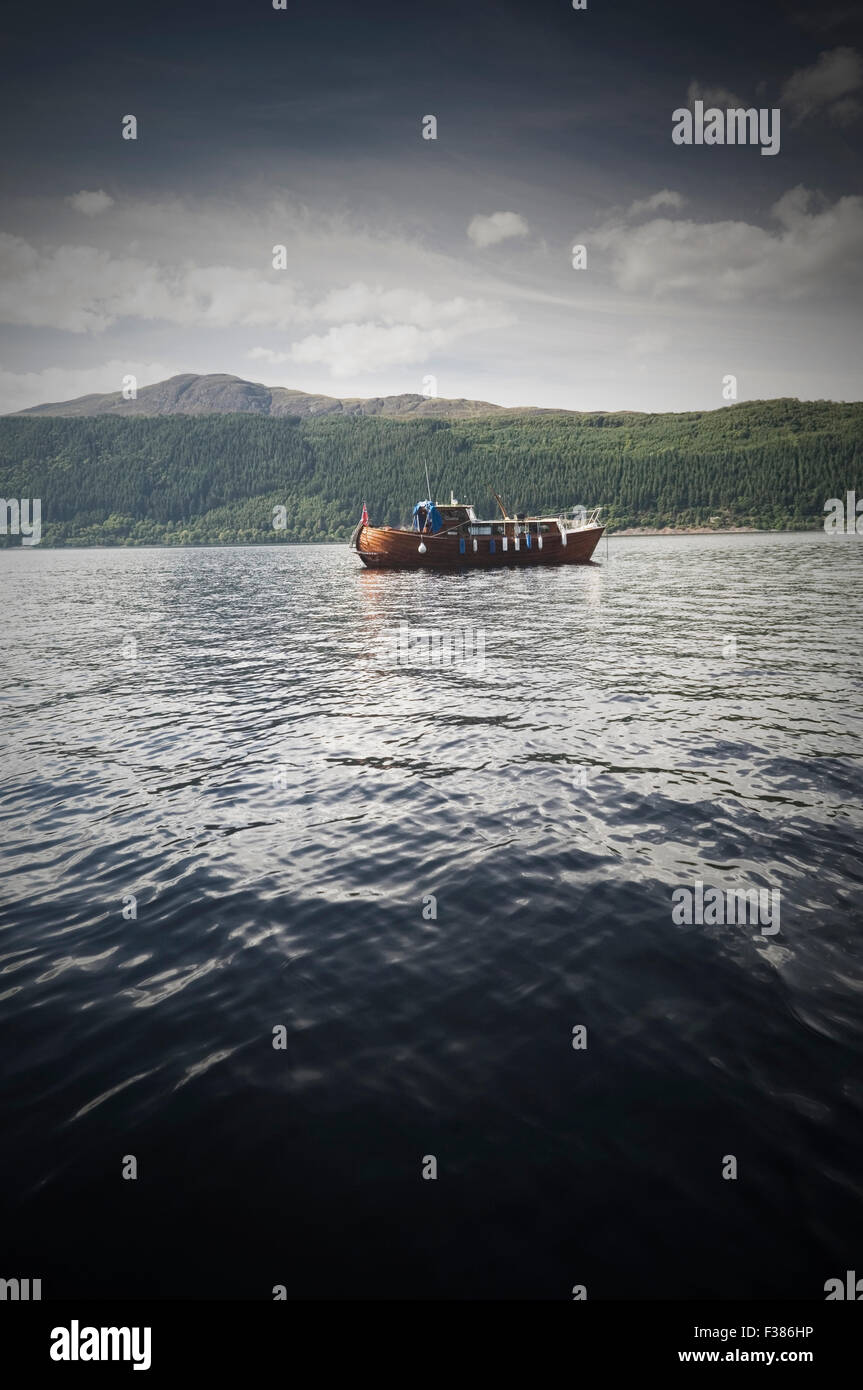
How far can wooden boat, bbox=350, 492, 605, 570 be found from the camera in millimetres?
74688

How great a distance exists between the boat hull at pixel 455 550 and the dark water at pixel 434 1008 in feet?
196

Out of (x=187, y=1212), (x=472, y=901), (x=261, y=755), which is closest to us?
(x=187, y=1212)

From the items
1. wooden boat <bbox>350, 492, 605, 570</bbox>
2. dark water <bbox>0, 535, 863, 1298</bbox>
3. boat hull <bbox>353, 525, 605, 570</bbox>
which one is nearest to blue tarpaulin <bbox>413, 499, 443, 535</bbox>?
wooden boat <bbox>350, 492, 605, 570</bbox>

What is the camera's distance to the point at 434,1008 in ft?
23.2

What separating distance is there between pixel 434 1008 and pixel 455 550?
7142 centimetres

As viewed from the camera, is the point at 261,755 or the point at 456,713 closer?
the point at 261,755

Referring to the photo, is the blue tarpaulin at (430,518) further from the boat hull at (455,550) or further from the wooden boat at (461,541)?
the boat hull at (455,550)

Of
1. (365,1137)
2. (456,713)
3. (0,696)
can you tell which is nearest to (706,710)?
(456,713)

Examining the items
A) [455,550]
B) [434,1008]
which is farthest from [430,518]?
[434,1008]

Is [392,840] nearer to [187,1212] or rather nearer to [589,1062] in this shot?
[589,1062]

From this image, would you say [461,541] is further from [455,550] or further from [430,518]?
[430,518]

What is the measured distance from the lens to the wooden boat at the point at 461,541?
74.7 metres

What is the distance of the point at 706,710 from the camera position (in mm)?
18062
